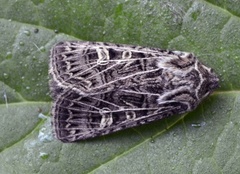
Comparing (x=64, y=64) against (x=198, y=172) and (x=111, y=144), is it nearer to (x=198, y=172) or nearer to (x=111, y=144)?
(x=111, y=144)

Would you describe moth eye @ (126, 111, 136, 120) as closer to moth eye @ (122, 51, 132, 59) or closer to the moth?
the moth

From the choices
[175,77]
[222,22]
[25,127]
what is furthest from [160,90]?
[25,127]

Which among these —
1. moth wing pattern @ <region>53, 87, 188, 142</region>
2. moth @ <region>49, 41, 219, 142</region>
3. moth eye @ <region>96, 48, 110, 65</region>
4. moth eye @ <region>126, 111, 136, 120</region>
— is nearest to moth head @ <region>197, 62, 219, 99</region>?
moth @ <region>49, 41, 219, 142</region>

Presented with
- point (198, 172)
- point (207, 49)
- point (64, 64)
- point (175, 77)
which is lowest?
point (198, 172)

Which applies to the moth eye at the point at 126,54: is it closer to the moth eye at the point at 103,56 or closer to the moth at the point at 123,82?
the moth at the point at 123,82

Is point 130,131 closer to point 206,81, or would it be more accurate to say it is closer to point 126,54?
point 126,54

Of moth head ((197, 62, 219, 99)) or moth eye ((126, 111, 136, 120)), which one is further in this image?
moth eye ((126, 111, 136, 120))
